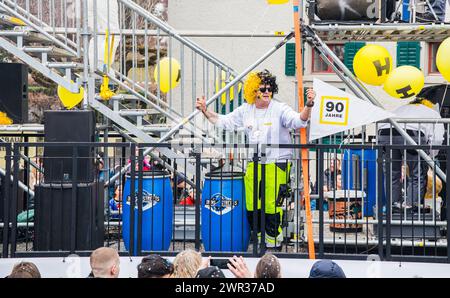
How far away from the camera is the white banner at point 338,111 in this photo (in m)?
9.17

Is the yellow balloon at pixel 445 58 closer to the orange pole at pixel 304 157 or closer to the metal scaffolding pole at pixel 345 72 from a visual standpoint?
the metal scaffolding pole at pixel 345 72

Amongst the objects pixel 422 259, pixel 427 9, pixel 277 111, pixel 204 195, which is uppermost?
pixel 427 9

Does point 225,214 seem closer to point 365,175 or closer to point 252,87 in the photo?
point 252,87

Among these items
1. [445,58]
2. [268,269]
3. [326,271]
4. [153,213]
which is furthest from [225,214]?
[268,269]

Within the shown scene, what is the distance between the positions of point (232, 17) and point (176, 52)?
176 cm

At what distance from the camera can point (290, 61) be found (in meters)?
21.0

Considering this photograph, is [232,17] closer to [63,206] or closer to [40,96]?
[40,96]

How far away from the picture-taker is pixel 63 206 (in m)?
9.22

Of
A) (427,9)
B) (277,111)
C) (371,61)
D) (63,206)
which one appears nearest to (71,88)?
(63,206)

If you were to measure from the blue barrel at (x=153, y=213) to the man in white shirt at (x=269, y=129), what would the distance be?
0.87m

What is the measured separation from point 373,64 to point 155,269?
550 cm

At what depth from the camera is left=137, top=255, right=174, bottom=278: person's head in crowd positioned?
19.2 ft

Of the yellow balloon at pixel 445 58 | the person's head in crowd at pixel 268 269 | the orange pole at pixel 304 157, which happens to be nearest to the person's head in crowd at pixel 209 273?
the person's head in crowd at pixel 268 269

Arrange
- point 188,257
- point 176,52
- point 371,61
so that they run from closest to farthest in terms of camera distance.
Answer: point 188,257, point 371,61, point 176,52
